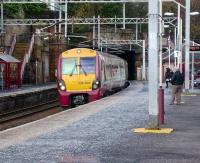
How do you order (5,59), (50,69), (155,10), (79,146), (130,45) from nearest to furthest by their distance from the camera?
(79,146) → (155,10) → (5,59) → (50,69) → (130,45)

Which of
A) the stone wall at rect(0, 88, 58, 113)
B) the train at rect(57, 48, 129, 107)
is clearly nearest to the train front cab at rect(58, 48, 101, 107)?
the train at rect(57, 48, 129, 107)

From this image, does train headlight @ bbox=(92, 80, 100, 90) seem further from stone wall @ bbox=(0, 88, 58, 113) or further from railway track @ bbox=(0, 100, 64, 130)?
stone wall @ bbox=(0, 88, 58, 113)

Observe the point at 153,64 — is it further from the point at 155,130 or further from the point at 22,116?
the point at 22,116

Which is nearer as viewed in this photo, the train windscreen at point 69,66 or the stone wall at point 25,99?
the train windscreen at point 69,66

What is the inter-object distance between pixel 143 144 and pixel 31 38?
4767cm

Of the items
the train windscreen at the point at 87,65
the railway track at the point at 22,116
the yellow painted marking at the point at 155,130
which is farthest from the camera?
the train windscreen at the point at 87,65

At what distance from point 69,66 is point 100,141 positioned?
18.5 m

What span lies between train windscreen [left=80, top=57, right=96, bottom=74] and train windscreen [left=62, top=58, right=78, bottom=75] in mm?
353

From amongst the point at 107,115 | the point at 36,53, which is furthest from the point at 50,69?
the point at 107,115

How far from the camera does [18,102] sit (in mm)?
37125

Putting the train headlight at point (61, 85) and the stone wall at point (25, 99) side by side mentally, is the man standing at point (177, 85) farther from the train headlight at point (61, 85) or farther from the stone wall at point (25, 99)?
the stone wall at point (25, 99)

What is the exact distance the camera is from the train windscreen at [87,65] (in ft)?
107

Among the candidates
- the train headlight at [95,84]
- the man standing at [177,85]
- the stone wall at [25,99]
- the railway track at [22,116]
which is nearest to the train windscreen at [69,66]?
the train headlight at [95,84]

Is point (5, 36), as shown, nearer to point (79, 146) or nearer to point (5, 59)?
point (5, 59)
